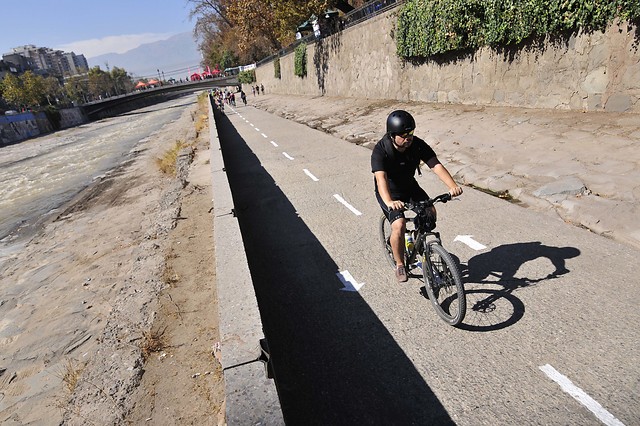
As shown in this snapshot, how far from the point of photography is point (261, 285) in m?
5.64

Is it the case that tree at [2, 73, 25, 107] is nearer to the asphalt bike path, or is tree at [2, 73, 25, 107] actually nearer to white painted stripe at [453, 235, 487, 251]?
the asphalt bike path

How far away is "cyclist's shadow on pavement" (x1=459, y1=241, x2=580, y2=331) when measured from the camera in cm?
424

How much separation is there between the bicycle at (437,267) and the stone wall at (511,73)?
800cm

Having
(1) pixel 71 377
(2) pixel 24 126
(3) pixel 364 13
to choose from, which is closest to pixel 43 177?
(3) pixel 364 13

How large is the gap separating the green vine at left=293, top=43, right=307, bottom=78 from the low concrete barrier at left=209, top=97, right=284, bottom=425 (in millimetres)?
35313

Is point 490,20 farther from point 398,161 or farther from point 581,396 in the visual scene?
point 581,396

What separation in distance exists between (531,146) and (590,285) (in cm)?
576

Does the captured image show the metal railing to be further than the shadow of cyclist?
Yes

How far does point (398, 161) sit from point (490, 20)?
1107 cm

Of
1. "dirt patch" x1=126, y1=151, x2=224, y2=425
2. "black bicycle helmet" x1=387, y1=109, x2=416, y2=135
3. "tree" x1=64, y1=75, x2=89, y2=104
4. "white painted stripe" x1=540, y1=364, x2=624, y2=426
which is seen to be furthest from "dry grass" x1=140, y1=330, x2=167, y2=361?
"tree" x1=64, y1=75, x2=89, y2=104

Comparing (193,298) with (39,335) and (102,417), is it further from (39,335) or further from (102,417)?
(39,335)

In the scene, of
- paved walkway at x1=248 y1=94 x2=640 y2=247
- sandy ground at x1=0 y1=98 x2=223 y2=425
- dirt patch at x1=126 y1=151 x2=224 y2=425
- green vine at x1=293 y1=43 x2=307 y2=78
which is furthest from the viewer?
green vine at x1=293 y1=43 x2=307 y2=78

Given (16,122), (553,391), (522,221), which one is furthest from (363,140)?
(16,122)

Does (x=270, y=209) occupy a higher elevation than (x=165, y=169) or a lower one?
higher
